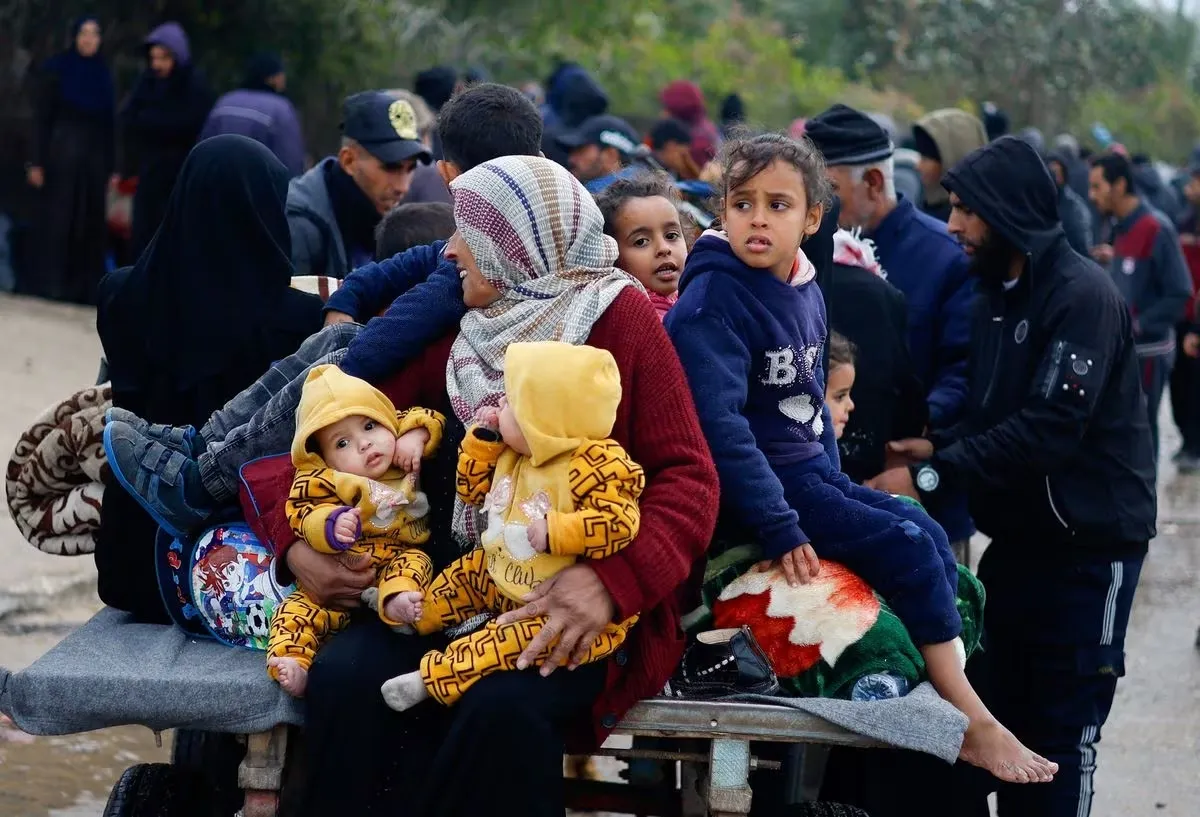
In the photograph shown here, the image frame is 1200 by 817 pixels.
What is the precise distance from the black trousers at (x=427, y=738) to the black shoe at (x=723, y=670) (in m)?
0.24

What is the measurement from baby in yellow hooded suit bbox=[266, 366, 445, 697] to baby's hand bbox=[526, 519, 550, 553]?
366mm

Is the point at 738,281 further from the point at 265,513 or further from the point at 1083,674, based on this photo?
the point at 1083,674

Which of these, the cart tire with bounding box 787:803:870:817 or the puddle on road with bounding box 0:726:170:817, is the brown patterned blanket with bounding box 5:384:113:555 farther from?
the cart tire with bounding box 787:803:870:817

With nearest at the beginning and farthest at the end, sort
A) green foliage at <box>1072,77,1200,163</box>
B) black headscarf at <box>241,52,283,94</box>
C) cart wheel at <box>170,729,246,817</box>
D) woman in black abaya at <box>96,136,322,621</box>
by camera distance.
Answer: cart wheel at <box>170,729,246,817</box>, woman in black abaya at <box>96,136,322,621</box>, black headscarf at <box>241,52,283,94</box>, green foliage at <box>1072,77,1200,163</box>

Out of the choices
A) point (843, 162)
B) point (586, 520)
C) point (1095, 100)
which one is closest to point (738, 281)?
point (586, 520)

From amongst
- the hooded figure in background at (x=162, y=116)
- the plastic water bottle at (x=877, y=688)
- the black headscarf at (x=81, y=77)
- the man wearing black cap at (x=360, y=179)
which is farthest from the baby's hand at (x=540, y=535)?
the black headscarf at (x=81, y=77)

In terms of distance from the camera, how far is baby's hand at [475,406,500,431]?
324cm

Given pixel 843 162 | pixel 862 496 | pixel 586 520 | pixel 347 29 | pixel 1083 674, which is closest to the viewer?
pixel 586 520

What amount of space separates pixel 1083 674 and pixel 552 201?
88.1 inches

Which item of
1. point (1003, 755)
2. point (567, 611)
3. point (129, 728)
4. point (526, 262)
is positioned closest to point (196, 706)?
point (567, 611)

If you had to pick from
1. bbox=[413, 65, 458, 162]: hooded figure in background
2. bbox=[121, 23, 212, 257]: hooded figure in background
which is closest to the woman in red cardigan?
bbox=[413, 65, 458, 162]: hooded figure in background

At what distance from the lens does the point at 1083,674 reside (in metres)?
4.56

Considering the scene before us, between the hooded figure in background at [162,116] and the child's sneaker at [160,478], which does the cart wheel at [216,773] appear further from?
the hooded figure in background at [162,116]

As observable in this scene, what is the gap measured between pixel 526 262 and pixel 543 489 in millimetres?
543
